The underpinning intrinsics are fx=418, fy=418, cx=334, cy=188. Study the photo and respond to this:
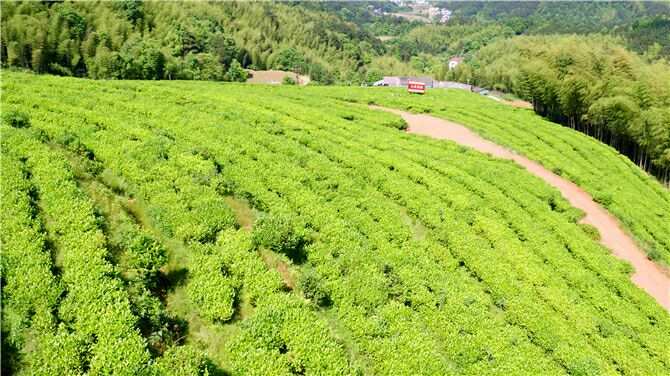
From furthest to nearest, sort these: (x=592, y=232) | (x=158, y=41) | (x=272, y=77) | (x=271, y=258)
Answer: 1. (x=272, y=77)
2. (x=158, y=41)
3. (x=592, y=232)
4. (x=271, y=258)

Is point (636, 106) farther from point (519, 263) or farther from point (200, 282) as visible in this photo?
point (200, 282)

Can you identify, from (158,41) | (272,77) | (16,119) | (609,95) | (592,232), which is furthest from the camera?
(272,77)

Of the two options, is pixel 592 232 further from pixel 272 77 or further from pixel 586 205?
pixel 272 77

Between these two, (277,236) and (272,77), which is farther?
(272,77)

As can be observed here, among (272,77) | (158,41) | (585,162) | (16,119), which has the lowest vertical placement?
(585,162)

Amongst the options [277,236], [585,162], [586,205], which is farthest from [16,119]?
[585,162]

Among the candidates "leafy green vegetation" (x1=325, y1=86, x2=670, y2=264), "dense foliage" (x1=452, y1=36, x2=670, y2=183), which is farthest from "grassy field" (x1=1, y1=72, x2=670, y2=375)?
"dense foliage" (x1=452, y1=36, x2=670, y2=183)

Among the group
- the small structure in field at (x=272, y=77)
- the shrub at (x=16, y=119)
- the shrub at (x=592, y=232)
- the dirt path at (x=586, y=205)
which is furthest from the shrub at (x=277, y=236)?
the small structure in field at (x=272, y=77)
